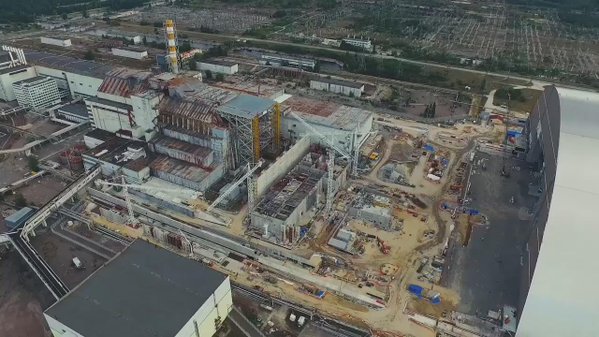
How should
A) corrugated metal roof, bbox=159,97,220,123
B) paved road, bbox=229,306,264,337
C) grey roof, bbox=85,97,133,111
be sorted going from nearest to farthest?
paved road, bbox=229,306,264,337
corrugated metal roof, bbox=159,97,220,123
grey roof, bbox=85,97,133,111

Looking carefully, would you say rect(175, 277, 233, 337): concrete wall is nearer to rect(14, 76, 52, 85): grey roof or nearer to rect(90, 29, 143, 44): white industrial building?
rect(14, 76, 52, 85): grey roof

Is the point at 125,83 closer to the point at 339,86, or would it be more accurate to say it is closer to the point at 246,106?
the point at 246,106

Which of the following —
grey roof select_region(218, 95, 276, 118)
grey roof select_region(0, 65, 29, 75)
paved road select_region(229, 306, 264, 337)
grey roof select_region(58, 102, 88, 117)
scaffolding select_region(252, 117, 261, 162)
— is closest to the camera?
paved road select_region(229, 306, 264, 337)

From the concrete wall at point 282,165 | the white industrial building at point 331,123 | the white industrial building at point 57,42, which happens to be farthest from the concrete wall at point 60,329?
the white industrial building at point 57,42

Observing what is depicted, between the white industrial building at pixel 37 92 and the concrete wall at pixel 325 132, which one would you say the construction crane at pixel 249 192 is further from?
the white industrial building at pixel 37 92

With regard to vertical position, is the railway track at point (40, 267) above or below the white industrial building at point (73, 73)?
below

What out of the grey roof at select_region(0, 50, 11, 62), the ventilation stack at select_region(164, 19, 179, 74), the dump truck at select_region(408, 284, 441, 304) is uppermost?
the ventilation stack at select_region(164, 19, 179, 74)

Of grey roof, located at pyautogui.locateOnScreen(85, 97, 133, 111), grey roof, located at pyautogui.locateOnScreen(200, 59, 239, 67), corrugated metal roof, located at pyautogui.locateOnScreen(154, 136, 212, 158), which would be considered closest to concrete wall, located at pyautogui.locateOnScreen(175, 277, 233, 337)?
corrugated metal roof, located at pyautogui.locateOnScreen(154, 136, 212, 158)
